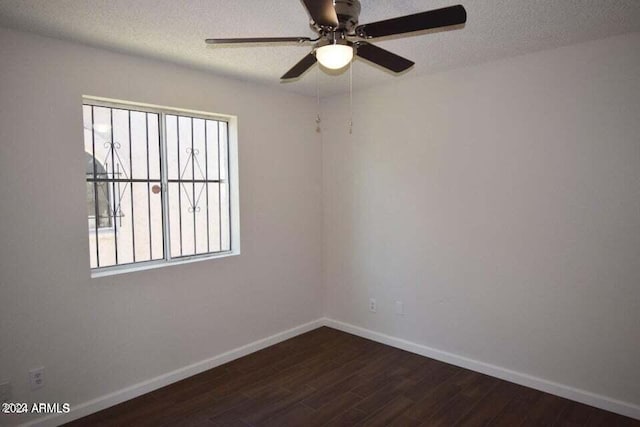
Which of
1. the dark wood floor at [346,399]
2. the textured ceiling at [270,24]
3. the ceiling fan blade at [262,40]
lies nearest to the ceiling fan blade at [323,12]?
the ceiling fan blade at [262,40]

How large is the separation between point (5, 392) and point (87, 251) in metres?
0.92

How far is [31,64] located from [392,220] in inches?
116

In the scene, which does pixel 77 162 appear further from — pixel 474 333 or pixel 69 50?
pixel 474 333

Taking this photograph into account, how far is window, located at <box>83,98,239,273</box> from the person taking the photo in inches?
109

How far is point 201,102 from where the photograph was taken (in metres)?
3.20

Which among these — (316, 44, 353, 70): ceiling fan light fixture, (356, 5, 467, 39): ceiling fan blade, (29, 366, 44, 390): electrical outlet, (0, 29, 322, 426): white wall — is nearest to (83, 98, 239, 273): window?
(0, 29, 322, 426): white wall

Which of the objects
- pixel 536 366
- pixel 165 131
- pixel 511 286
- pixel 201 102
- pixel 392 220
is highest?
pixel 201 102

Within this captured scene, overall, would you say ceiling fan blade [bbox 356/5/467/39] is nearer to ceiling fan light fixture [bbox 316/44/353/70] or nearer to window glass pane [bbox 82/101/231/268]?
ceiling fan light fixture [bbox 316/44/353/70]

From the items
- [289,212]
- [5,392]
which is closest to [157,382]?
[5,392]

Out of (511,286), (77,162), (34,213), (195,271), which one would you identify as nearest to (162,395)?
(195,271)

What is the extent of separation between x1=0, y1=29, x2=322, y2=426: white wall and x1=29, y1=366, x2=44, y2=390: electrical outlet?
0.11 feet

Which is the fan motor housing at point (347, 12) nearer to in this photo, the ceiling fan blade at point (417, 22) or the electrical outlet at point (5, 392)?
the ceiling fan blade at point (417, 22)

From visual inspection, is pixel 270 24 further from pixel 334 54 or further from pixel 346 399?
pixel 346 399

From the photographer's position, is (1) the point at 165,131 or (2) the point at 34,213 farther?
(1) the point at 165,131
